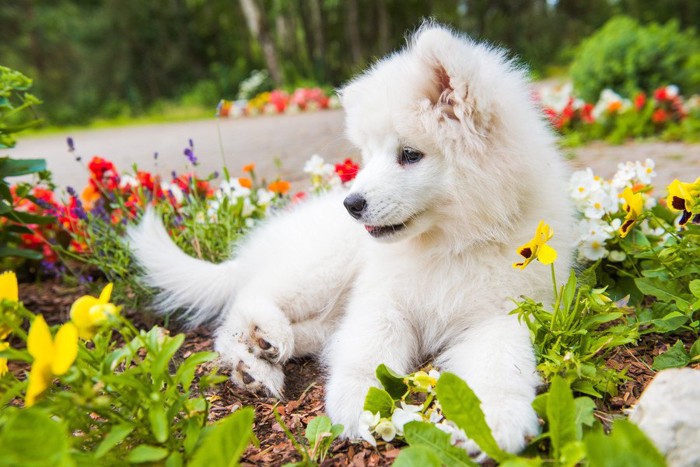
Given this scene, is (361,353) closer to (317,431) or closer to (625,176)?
(317,431)

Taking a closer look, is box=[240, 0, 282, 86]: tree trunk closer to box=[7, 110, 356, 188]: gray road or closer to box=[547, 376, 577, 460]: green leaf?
box=[7, 110, 356, 188]: gray road

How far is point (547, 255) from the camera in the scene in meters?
1.87

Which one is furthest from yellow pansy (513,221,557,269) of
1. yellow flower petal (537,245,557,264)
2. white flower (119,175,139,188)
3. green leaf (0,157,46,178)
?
white flower (119,175,139,188)

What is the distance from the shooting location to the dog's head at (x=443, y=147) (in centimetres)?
214

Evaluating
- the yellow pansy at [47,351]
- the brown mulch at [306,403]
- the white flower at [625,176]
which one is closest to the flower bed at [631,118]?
the white flower at [625,176]

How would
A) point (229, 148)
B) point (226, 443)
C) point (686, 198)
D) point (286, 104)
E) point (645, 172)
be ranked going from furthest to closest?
point (286, 104) < point (229, 148) < point (645, 172) < point (686, 198) < point (226, 443)

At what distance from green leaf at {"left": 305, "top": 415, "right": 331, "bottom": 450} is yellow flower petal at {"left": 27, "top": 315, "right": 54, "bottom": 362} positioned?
88cm

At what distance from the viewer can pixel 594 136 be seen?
7746 mm

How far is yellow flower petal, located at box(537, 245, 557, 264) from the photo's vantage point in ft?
6.10

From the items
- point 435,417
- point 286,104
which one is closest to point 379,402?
point 435,417

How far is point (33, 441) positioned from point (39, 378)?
19 centimetres

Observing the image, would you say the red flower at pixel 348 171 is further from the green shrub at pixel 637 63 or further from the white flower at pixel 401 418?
the green shrub at pixel 637 63

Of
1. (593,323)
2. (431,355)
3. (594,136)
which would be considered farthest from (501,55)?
(594,136)

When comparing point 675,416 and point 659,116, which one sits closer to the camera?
point 675,416
